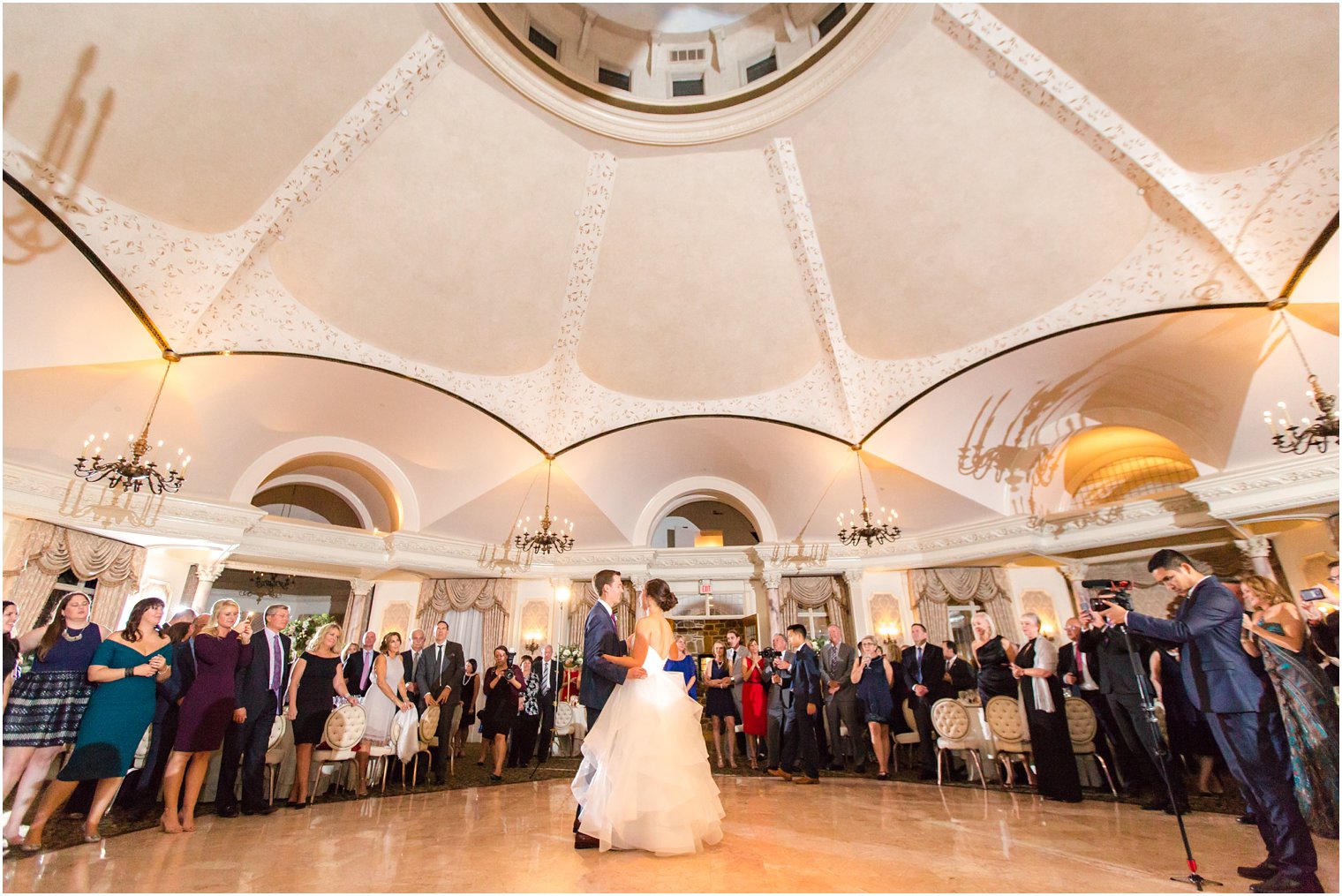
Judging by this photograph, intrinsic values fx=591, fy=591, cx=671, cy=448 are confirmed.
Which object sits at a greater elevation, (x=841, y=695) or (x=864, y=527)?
(x=864, y=527)

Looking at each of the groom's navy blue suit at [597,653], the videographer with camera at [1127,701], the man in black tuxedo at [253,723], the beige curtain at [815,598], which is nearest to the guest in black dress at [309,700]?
the man in black tuxedo at [253,723]

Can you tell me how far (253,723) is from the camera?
192 inches

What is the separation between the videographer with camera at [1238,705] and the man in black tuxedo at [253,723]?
6.02m

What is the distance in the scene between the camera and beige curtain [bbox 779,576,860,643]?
12.2 metres

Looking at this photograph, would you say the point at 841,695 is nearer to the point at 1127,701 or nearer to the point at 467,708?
the point at 1127,701

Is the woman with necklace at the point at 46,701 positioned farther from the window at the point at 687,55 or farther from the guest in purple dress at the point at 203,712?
the window at the point at 687,55

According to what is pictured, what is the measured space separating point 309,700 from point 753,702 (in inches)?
207

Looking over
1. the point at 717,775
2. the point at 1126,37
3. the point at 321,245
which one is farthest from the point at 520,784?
the point at 1126,37

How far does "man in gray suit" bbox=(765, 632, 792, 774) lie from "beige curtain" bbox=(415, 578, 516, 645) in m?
6.51

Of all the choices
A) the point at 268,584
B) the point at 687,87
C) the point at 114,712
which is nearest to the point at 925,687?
the point at 114,712

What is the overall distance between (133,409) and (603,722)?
8171 mm

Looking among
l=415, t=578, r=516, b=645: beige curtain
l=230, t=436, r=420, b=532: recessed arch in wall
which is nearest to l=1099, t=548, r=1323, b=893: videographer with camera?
l=230, t=436, r=420, b=532: recessed arch in wall

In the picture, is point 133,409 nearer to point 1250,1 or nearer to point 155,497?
point 155,497

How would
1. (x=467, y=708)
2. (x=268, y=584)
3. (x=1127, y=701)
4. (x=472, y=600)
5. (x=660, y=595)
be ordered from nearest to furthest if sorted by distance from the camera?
1. (x=660, y=595)
2. (x=1127, y=701)
3. (x=467, y=708)
4. (x=472, y=600)
5. (x=268, y=584)
